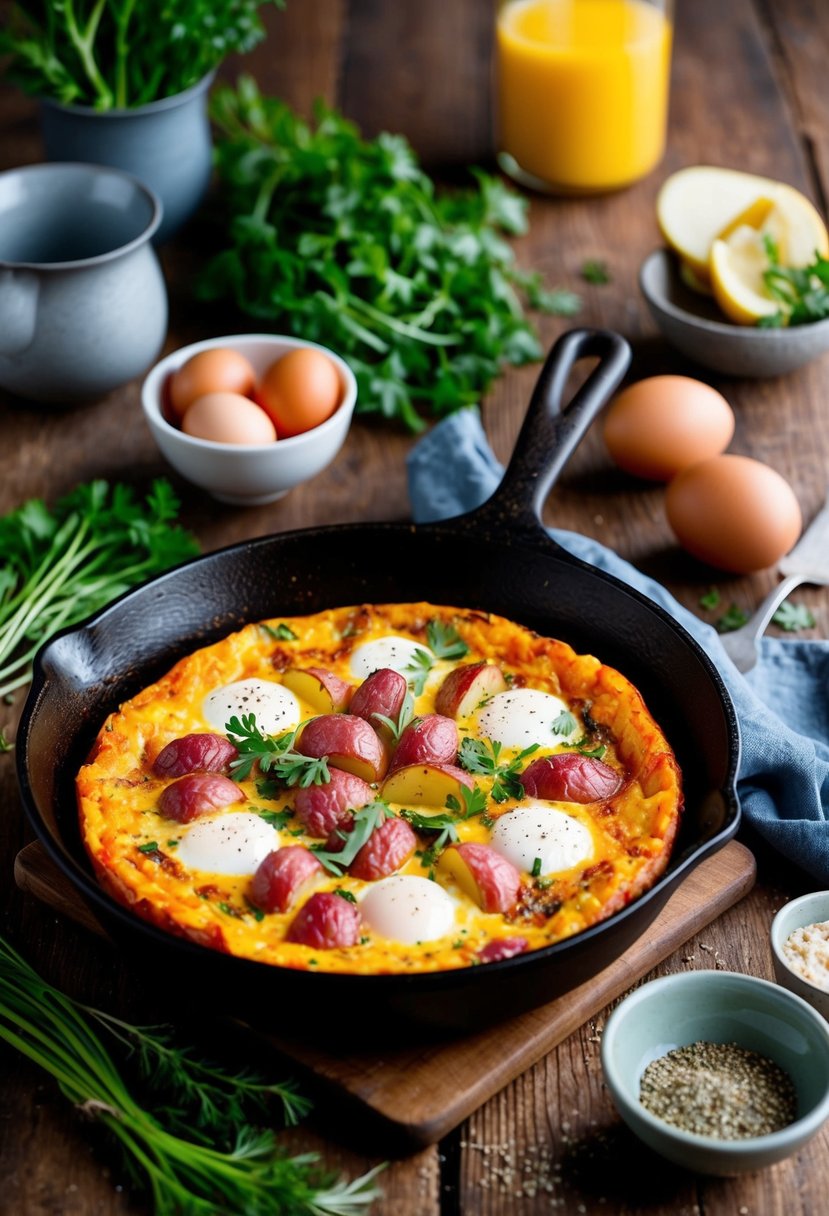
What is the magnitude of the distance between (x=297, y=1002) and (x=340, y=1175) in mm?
366

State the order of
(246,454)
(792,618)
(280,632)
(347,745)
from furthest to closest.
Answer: (246,454) → (792,618) → (280,632) → (347,745)

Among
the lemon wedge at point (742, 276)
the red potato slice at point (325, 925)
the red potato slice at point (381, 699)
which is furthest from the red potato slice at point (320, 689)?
the lemon wedge at point (742, 276)

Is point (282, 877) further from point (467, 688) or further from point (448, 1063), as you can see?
point (467, 688)

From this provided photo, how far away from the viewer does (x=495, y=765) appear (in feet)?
10.6

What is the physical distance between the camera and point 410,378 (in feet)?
16.9

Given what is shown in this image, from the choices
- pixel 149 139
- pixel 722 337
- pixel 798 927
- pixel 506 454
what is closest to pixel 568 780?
pixel 798 927

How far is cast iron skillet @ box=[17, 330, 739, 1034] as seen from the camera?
2.54 m

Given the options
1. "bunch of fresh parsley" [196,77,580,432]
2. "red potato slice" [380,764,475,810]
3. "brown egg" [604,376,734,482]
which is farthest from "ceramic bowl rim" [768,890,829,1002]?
"bunch of fresh parsley" [196,77,580,432]

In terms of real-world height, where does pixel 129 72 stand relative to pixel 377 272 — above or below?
above

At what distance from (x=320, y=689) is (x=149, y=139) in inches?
112

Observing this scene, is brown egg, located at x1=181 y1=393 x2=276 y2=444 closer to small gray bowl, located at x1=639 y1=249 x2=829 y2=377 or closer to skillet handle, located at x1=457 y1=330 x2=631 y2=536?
skillet handle, located at x1=457 y1=330 x2=631 y2=536

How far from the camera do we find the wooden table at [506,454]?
103 inches

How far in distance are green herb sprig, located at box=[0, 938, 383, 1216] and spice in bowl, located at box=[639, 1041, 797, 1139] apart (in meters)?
0.57

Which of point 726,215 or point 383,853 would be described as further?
point 726,215
